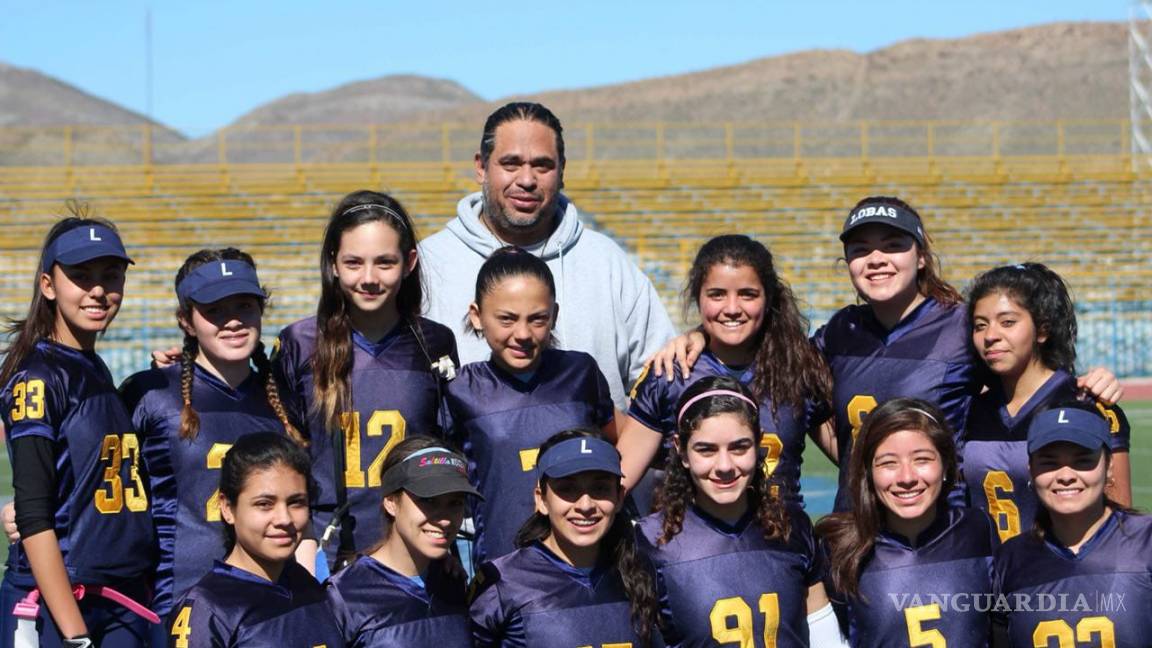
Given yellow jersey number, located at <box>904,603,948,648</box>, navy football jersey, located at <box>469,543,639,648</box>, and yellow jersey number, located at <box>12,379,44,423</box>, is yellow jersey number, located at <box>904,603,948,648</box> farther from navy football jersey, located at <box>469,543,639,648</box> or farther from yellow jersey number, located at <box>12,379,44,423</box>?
yellow jersey number, located at <box>12,379,44,423</box>

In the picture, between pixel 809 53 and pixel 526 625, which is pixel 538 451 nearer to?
pixel 526 625

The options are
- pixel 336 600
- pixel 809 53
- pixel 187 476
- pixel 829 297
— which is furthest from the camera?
pixel 809 53

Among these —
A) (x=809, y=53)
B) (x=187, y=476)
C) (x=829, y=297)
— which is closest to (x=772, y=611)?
(x=187, y=476)

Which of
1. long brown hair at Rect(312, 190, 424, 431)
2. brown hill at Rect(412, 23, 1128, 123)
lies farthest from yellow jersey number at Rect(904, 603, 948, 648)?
brown hill at Rect(412, 23, 1128, 123)

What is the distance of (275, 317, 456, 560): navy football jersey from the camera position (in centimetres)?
346

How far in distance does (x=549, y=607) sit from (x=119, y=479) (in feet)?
3.70

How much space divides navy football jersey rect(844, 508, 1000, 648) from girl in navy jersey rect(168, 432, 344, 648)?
1.33 meters

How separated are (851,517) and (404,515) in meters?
1.17

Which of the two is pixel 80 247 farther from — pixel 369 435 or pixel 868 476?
pixel 868 476

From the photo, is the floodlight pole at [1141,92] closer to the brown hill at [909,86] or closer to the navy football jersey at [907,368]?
the brown hill at [909,86]

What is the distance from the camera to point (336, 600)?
3.14m

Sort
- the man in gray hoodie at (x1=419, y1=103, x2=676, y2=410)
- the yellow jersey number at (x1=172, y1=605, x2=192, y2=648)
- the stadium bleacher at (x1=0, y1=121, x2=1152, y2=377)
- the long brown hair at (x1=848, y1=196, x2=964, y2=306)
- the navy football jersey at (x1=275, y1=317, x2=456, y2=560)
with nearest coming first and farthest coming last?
the yellow jersey number at (x1=172, y1=605, x2=192, y2=648)
the navy football jersey at (x1=275, y1=317, x2=456, y2=560)
the long brown hair at (x1=848, y1=196, x2=964, y2=306)
the man in gray hoodie at (x1=419, y1=103, x2=676, y2=410)
the stadium bleacher at (x1=0, y1=121, x2=1152, y2=377)

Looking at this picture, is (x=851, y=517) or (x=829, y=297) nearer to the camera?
(x=851, y=517)

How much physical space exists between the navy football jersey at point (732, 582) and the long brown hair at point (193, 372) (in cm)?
101
